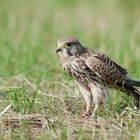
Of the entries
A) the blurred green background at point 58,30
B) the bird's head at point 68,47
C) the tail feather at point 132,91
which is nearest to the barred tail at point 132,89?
the tail feather at point 132,91

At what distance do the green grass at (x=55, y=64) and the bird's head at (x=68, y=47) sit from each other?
0.47 metres

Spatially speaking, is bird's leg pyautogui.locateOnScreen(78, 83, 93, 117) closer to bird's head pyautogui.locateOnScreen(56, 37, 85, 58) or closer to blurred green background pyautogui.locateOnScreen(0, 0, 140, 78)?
bird's head pyautogui.locateOnScreen(56, 37, 85, 58)

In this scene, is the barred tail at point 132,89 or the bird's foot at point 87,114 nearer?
the bird's foot at point 87,114

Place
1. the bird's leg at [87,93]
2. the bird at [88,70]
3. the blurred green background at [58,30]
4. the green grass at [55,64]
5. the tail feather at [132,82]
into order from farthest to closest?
the blurred green background at [58,30]
the tail feather at [132,82]
the bird's leg at [87,93]
the bird at [88,70]
the green grass at [55,64]

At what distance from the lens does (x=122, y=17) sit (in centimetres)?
1481

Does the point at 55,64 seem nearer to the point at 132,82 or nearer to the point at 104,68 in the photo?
the point at 132,82

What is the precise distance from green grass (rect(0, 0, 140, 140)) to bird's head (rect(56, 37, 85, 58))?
0.47 metres

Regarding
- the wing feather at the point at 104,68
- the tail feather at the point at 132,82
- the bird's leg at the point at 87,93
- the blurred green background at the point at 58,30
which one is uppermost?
the blurred green background at the point at 58,30

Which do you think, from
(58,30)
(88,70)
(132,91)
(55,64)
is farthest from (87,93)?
(58,30)

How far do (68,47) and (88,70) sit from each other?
0.93 feet

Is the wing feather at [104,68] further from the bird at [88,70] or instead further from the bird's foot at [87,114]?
the bird's foot at [87,114]

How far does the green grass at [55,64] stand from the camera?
690 cm

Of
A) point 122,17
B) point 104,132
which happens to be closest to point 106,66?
point 104,132

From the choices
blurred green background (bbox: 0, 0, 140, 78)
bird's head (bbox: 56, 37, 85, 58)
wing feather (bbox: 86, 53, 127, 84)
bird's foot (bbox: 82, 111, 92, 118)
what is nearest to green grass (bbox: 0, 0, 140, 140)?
blurred green background (bbox: 0, 0, 140, 78)
